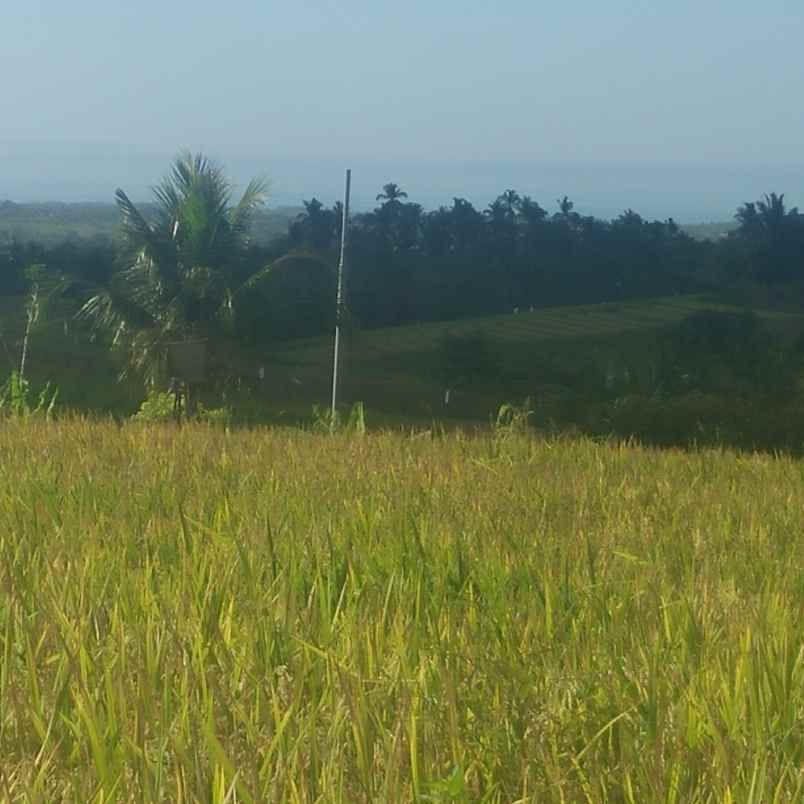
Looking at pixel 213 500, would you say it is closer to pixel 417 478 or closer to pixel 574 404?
pixel 417 478

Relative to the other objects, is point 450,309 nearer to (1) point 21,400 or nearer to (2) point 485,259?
(2) point 485,259

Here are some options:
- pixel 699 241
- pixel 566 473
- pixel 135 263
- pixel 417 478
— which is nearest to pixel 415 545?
pixel 417 478

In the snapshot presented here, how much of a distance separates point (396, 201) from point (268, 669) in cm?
8551

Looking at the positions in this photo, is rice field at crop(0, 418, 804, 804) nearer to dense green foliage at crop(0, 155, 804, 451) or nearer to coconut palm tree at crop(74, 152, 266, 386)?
dense green foliage at crop(0, 155, 804, 451)

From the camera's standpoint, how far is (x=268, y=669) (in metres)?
2.55

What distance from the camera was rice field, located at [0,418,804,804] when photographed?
81.5 inches

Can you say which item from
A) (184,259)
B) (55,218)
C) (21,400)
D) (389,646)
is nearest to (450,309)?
(184,259)

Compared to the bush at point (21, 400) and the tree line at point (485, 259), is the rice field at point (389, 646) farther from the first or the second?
the tree line at point (485, 259)

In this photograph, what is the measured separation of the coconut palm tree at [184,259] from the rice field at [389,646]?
28.8m

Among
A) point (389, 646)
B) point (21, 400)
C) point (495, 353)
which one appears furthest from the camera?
point (495, 353)

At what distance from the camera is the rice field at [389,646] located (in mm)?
2070

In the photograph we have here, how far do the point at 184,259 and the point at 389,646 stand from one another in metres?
32.3

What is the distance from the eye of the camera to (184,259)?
34.4m

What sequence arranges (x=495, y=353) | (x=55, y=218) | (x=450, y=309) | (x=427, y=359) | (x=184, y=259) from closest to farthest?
(x=184, y=259) → (x=495, y=353) → (x=427, y=359) → (x=450, y=309) → (x=55, y=218)
